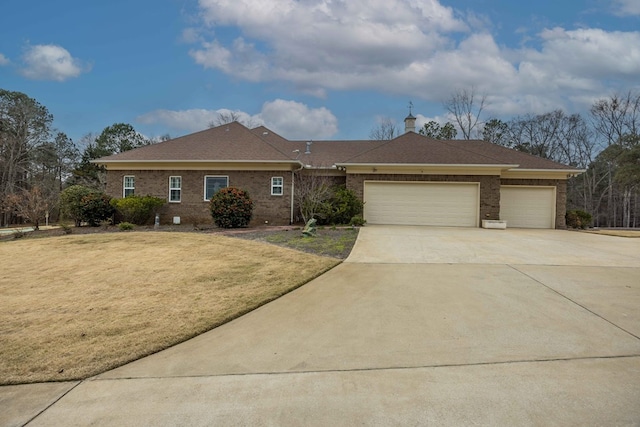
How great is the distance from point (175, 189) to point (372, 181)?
9878 mm

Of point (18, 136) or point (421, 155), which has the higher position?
point (18, 136)

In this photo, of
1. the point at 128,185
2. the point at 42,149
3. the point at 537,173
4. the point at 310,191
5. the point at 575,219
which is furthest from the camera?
the point at 42,149

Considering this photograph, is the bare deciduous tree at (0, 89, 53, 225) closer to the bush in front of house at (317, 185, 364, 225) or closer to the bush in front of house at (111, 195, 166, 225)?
the bush in front of house at (111, 195, 166, 225)

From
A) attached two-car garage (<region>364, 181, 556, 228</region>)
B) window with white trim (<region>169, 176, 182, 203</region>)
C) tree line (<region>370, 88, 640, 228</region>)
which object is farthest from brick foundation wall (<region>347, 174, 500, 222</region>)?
tree line (<region>370, 88, 640, 228</region>)

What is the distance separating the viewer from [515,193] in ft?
61.7

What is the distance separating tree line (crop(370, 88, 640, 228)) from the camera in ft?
118

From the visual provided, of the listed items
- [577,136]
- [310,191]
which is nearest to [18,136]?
[310,191]

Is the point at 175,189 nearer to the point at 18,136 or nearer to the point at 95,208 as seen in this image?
the point at 95,208

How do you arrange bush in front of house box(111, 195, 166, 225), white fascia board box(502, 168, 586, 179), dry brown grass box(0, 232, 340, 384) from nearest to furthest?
dry brown grass box(0, 232, 340, 384) < bush in front of house box(111, 195, 166, 225) < white fascia board box(502, 168, 586, 179)

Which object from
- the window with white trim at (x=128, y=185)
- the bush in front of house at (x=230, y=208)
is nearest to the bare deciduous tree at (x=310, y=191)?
the bush in front of house at (x=230, y=208)

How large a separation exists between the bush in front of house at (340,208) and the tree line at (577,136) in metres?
22.3

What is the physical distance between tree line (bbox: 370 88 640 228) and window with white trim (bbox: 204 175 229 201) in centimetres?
2480

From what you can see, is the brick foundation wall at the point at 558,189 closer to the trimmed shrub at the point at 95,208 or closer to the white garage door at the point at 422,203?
the white garage door at the point at 422,203

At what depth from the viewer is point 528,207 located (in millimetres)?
18703
